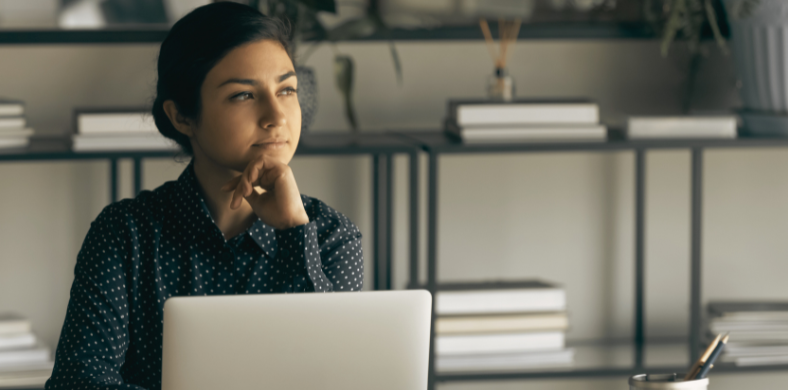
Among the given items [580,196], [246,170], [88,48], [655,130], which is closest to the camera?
[246,170]

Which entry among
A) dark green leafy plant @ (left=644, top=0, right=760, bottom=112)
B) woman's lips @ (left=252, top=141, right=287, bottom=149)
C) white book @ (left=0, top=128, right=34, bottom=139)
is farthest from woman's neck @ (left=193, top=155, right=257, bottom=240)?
dark green leafy plant @ (left=644, top=0, right=760, bottom=112)

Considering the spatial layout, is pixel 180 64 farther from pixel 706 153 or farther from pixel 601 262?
pixel 706 153

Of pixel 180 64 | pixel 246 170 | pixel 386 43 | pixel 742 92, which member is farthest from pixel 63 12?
pixel 742 92

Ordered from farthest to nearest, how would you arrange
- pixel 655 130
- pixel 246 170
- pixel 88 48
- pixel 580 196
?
pixel 580 196 < pixel 88 48 < pixel 655 130 < pixel 246 170

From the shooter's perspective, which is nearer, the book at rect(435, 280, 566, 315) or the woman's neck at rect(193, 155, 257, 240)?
the woman's neck at rect(193, 155, 257, 240)

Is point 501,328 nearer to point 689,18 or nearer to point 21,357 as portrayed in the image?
point 689,18

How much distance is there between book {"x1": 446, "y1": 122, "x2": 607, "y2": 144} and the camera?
1922 millimetres

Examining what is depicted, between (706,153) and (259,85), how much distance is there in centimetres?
158

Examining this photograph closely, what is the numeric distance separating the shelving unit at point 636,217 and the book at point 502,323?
68 millimetres

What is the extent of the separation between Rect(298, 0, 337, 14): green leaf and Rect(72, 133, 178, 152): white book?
444 mm

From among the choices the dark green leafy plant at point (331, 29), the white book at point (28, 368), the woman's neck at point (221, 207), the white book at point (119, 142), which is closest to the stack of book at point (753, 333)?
the dark green leafy plant at point (331, 29)

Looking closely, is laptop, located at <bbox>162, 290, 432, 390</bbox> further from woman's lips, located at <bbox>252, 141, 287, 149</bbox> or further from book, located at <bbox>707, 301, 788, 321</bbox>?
book, located at <bbox>707, 301, 788, 321</bbox>

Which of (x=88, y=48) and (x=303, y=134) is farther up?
(x=88, y=48)

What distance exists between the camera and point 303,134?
2.04 meters
